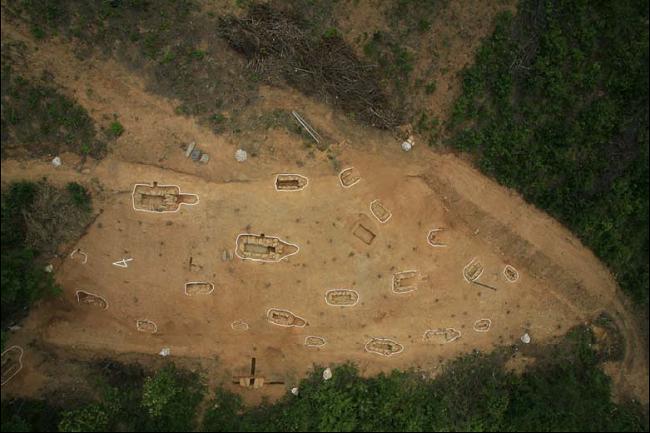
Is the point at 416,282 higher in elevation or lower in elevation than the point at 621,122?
lower

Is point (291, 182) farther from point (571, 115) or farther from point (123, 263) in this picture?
point (571, 115)

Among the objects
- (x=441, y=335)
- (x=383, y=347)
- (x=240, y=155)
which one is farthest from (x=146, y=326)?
(x=441, y=335)

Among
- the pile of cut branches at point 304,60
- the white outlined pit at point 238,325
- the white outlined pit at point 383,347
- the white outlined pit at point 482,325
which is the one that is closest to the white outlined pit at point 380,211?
the pile of cut branches at point 304,60

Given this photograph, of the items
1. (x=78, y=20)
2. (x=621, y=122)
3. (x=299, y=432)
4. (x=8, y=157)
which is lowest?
(x=299, y=432)

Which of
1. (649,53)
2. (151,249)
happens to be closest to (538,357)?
(649,53)

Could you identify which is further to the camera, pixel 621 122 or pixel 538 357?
pixel 538 357

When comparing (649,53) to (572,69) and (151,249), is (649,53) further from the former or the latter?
(151,249)
